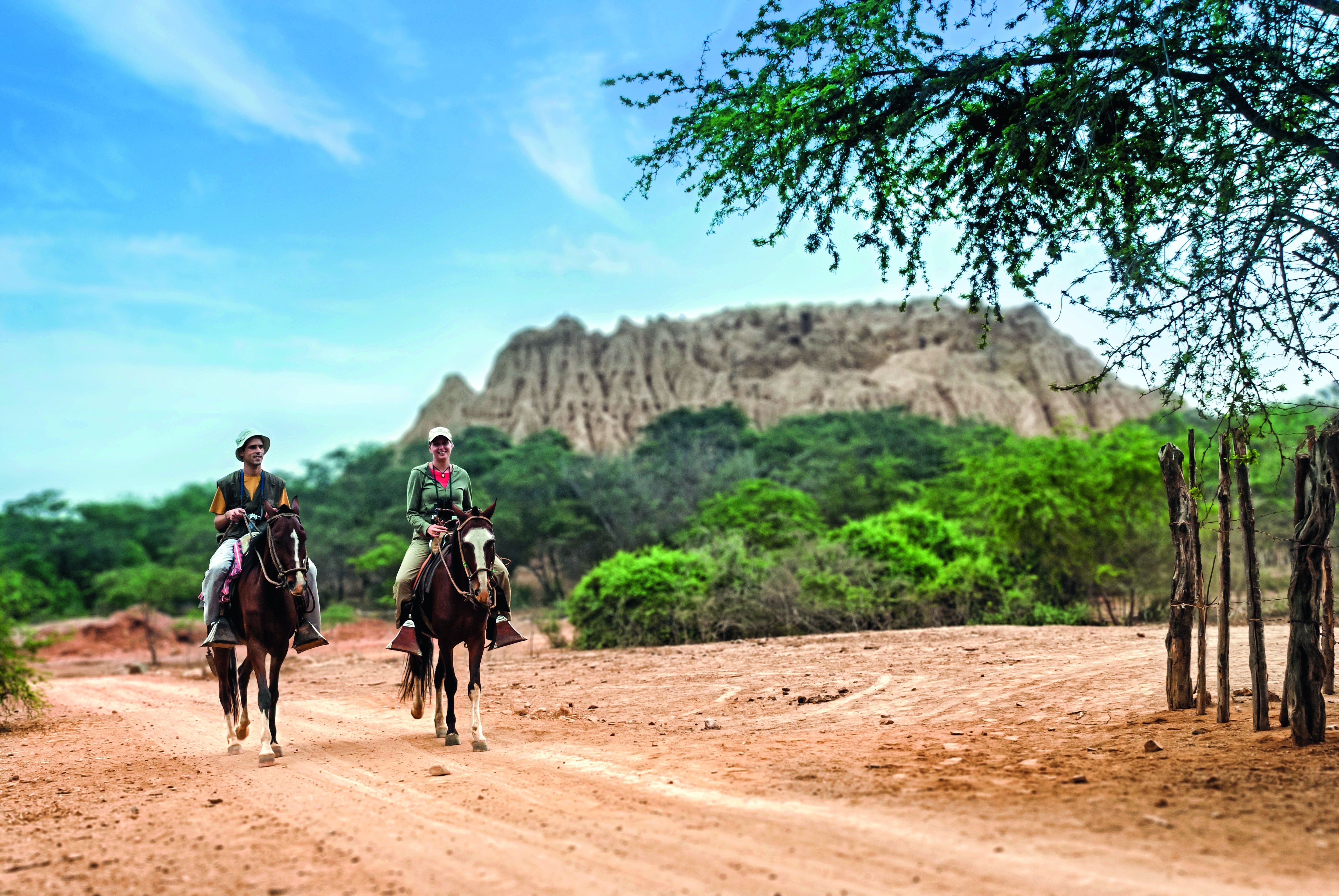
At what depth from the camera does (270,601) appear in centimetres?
842

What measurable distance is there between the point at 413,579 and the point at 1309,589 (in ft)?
24.3

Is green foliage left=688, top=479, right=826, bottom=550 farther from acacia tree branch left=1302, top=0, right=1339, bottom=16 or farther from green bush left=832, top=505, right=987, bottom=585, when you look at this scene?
acacia tree branch left=1302, top=0, right=1339, bottom=16

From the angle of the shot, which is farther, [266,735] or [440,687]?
[440,687]

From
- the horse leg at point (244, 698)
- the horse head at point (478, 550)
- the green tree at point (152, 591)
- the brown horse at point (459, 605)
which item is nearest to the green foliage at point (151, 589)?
the green tree at point (152, 591)

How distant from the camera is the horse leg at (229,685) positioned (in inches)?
341

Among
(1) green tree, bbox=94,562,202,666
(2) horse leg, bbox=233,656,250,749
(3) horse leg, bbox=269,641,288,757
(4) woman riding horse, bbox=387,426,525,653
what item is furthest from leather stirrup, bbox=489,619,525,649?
(1) green tree, bbox=94,562,202,666

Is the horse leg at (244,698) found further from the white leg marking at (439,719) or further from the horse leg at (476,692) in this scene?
the horse leg at (476,692)

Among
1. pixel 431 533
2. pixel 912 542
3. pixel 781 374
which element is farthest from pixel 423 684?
pixel 781 374

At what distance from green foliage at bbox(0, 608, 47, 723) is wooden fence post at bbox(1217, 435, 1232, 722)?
1419 centimetres

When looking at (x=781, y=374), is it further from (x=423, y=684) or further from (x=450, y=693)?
(x=450, y=693)

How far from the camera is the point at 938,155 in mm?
8734

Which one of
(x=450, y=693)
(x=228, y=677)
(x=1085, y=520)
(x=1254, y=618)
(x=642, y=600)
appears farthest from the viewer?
(x=1085, y=520)

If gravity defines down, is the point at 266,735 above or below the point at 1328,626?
below

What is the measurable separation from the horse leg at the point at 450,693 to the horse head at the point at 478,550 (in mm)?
711
